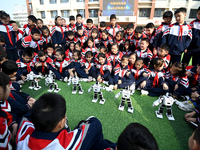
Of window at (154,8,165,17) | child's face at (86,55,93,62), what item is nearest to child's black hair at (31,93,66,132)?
child's face at (86,55,93,62)

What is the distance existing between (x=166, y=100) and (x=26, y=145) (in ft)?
7.22

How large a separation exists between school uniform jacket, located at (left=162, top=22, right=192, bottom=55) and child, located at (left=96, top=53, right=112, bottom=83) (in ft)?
5.99

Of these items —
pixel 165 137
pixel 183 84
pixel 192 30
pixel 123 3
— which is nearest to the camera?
pixel 165 137

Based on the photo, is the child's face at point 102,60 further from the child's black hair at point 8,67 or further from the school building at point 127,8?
the school building at point 127,8

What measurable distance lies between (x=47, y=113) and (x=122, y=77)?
285cm

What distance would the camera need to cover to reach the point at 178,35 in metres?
3.39

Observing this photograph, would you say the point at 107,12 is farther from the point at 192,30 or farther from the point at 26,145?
the point at 26,145

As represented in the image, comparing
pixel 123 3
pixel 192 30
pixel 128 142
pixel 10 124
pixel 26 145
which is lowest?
pixel 10 124

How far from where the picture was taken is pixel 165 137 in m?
1.98

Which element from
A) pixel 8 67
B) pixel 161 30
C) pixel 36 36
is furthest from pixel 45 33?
pixel 161 30

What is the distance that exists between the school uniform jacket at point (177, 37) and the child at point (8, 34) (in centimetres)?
518

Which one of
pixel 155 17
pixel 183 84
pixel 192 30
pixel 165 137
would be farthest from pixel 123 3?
pixel 165 137

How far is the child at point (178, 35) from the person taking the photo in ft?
10.8

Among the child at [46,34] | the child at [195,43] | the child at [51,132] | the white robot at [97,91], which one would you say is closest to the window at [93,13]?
the child at [46,34]
